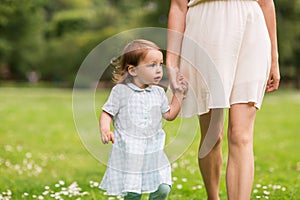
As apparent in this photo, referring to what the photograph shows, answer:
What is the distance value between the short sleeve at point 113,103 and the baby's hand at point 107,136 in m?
0.13

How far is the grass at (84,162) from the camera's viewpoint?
16.5 ft

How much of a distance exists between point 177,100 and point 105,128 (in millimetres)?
590

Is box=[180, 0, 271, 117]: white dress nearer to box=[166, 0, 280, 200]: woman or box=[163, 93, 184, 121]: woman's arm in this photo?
box=[166, 0, 280, 200]: woman

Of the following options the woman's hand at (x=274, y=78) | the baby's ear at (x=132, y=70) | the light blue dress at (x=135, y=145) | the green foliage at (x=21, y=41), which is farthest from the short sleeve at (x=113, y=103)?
the green foliage at (x=21, y=41)

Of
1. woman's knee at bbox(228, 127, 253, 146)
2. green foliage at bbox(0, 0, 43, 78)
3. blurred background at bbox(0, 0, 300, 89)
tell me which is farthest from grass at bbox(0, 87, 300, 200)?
green foliage at bbox(0, 0, 43, 78)

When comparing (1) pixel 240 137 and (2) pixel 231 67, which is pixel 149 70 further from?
(1) pixel 240 137

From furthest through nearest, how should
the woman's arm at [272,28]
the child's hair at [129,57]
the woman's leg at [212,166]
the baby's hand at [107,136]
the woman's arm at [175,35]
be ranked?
1. the woman's leg at [212,166]
2. the woman's arm at [272,28]
3. the woman's arm at [175,35]
4. the child's hair at [129,57]
5. the baby's hand at [107,136]

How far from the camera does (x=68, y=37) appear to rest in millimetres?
53250

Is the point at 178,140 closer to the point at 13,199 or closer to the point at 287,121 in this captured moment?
the point at 13,199

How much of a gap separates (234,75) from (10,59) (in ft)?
160

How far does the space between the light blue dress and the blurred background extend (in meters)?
25.4

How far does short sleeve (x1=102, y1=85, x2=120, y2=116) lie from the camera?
3.66 metres

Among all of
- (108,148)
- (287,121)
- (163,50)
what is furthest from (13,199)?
(287,121)

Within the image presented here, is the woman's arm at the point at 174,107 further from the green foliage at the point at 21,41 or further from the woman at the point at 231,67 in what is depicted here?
the green foliage at the point at 21,41
